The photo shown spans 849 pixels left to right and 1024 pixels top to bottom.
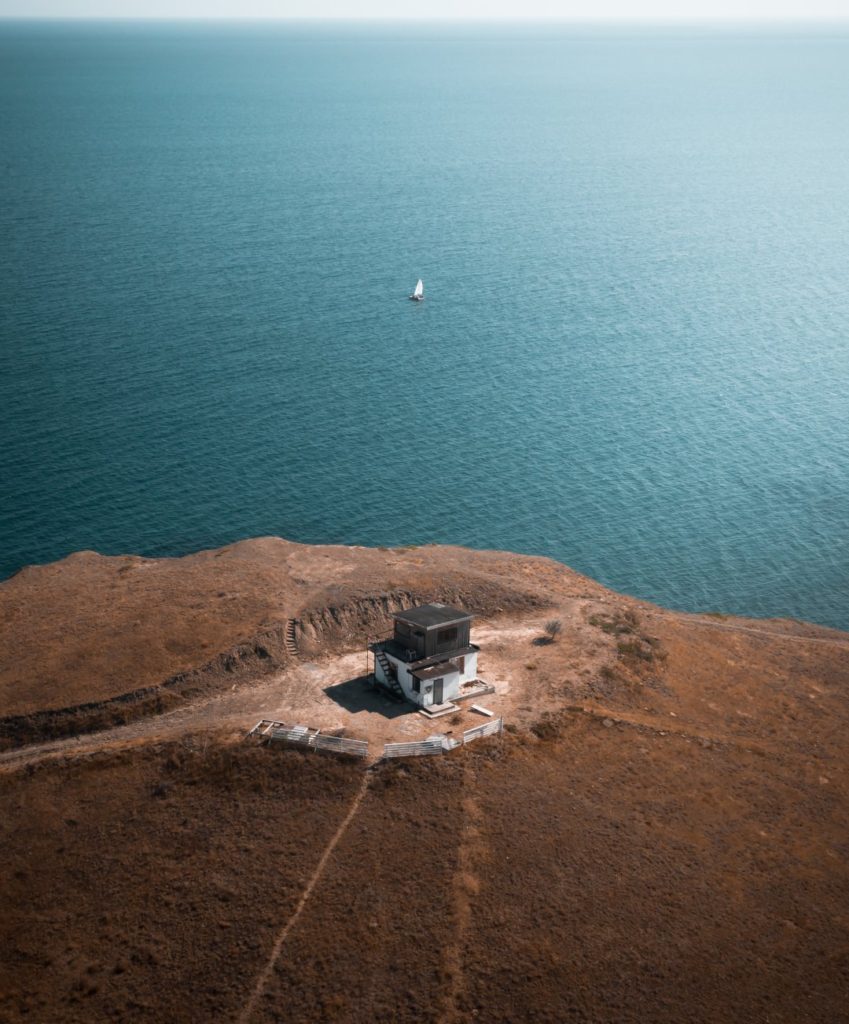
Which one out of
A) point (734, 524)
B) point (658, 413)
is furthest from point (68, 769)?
point (658, 413)

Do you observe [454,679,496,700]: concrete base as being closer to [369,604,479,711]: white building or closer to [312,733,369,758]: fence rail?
[369,604,479,711]: white building

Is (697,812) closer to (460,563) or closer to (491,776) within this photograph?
(491,776)

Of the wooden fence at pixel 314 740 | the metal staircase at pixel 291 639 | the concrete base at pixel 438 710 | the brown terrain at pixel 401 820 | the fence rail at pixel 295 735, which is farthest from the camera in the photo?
the metal staircase at pixel 291 639

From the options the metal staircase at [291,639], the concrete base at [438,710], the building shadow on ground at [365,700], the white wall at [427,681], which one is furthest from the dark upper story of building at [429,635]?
the metal staircase at [291,639]

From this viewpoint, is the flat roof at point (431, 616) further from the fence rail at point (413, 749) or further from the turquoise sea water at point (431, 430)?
the turquoise sea water at point (431, 430)

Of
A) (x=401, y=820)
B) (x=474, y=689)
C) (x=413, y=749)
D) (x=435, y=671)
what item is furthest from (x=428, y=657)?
(x=401, y=820)
